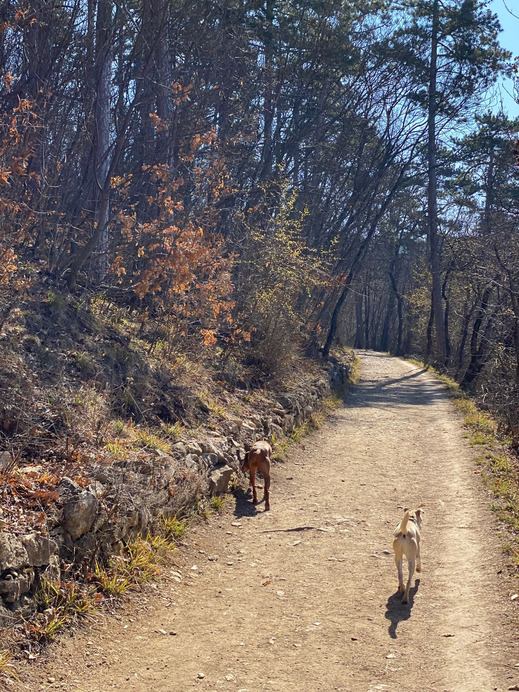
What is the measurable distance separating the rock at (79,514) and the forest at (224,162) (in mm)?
1298

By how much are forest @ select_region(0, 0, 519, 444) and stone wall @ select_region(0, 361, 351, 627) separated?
4.16 feet

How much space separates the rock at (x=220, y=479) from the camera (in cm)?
832

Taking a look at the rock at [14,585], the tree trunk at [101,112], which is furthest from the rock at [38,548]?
the tree trunk at [101,112]

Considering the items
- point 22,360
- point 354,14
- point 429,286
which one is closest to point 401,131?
point 354,14

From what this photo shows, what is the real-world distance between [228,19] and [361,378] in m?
14.6

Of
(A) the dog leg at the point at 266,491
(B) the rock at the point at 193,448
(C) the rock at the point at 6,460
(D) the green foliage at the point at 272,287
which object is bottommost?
(A) the dog leg at the point at 266,491

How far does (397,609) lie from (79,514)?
2.87 m

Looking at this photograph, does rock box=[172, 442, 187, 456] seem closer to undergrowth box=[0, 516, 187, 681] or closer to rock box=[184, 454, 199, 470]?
rock box=[184, 454, 199, 470]

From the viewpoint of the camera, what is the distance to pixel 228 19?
15797mm

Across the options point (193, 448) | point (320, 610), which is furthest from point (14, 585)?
point (193, 448)

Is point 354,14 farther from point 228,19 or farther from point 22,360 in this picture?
point 22,360

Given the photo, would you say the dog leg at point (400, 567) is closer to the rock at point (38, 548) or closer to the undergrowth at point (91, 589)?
the undergrowth at point (91, 589)

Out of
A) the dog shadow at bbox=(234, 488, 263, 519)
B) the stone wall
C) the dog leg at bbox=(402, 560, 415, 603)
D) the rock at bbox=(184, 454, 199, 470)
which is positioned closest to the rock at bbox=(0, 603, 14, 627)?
the stone wall

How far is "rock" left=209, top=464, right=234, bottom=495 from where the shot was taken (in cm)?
832
